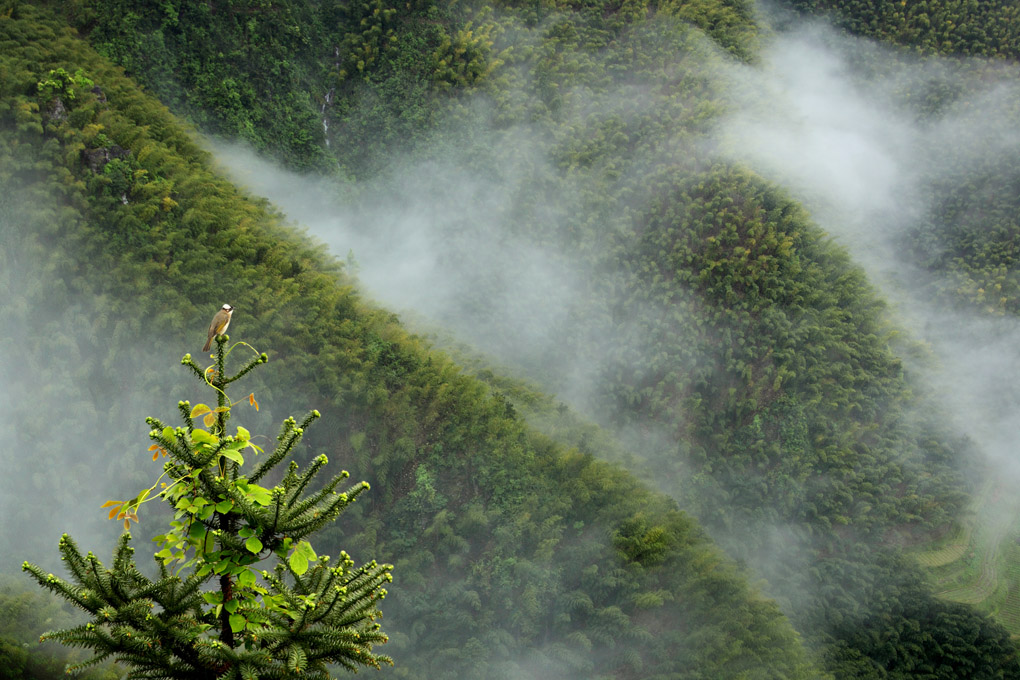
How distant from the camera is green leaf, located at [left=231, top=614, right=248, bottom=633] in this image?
10.9ft

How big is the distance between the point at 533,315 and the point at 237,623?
22.2 metres

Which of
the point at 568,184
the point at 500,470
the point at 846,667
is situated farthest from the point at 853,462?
the point at 568,184

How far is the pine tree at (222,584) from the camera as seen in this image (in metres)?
3.29

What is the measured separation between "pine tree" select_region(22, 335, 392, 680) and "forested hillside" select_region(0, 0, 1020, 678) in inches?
506

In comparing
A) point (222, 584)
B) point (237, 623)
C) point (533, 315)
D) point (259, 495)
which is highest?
point (533, 315)

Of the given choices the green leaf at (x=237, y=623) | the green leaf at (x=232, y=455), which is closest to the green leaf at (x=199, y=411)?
the green leaf at (x=232, y=455)

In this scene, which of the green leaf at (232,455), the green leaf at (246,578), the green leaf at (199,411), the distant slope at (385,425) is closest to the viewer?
the green leaf at (232,455)

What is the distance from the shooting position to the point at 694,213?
86.1 ft

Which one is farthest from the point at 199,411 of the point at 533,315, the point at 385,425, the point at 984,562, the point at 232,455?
the point at 984,562

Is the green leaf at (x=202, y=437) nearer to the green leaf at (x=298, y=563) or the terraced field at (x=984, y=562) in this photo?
the green leaf at (x=298, y=563)

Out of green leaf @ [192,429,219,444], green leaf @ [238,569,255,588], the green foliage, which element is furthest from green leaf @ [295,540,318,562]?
the green foliage

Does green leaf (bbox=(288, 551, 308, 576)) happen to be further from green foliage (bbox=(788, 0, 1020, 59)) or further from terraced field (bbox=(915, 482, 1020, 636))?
green foliage (bbox=(788, 0, 1020, 59))

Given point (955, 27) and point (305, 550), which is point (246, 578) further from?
point (955, 27)

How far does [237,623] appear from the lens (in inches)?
131
